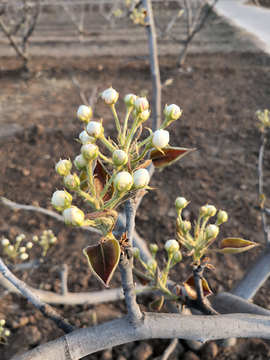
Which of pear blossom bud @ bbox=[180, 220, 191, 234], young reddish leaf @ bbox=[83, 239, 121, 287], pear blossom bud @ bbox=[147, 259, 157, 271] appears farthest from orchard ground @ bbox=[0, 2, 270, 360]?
young reddish leaf @ bbox=[83, 239, 121, 287]

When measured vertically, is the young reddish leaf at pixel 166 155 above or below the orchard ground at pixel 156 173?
above

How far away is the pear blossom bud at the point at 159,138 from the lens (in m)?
0.71

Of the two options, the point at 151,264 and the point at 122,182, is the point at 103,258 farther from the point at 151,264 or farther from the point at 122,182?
the point at 151,264

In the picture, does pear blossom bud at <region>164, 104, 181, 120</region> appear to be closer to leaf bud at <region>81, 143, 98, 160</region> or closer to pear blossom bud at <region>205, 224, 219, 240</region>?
leaf bud at <region>81, 143, 98, 160</region>

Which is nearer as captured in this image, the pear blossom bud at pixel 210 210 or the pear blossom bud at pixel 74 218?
the pear blossom bud at pixel 74 218

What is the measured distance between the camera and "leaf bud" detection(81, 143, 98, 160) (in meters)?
0.64

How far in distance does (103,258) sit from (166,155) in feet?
1.06

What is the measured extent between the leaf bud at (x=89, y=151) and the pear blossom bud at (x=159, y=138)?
0.53ft

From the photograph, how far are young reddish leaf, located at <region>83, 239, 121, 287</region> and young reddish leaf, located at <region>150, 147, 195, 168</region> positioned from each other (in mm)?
263

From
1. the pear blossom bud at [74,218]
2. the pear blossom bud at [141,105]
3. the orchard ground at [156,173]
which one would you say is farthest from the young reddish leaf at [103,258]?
the orchard ground at [156,173]

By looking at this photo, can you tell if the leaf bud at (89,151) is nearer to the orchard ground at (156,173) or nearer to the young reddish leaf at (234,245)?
the young reddish leaf at (234,245)

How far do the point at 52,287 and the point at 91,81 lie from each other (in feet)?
17.5

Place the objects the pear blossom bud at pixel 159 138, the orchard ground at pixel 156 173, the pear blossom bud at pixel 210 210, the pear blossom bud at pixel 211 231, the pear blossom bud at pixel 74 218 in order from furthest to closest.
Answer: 1. the orchard ground at pixel 156 173
2. the pear blossom bud at pixel 210 210
3. the pear blossom bud at pixel 211 231
4. the pear blossom bud at pixel 159 138
5. the pear blossom bud at pixel 74 218

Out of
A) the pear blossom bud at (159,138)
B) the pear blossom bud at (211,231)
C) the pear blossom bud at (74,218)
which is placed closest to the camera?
the pear blossom bud at (74,218)
